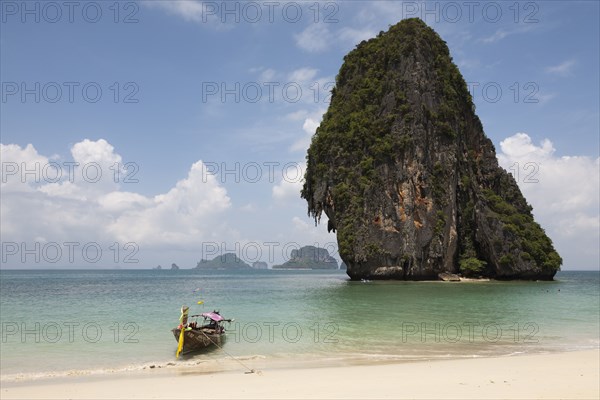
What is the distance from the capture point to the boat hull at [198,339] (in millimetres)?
13641

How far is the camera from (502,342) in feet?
48.7

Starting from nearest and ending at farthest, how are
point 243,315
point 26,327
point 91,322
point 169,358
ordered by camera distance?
point 169,358
point 26,327
point 91,322
point 243,315

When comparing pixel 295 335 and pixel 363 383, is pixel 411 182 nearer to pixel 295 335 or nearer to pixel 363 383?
pixel 295 335

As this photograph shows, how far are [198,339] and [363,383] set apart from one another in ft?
21.8

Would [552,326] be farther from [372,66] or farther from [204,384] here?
[372,66]

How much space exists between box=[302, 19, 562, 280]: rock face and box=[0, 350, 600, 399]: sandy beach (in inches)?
1623

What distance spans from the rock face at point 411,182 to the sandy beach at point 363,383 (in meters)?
41.2

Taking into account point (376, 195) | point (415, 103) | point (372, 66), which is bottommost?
point (376, 195)

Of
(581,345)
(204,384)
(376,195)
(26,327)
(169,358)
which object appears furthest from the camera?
(376,195)

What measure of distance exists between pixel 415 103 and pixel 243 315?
41.6 m

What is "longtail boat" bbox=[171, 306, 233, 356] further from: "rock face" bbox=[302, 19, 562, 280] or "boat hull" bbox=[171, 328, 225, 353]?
"rock face" bbox=[302, 19, 562, 280]

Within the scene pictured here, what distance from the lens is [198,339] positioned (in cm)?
1402

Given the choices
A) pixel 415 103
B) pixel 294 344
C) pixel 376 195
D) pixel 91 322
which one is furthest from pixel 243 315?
pixel 415 103

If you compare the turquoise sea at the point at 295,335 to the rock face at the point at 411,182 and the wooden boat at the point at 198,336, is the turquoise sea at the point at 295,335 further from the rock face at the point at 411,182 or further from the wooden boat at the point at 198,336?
the rock face at the point at 411,182
